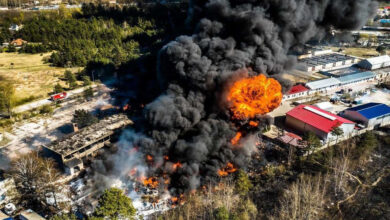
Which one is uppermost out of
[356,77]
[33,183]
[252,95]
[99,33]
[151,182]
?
[99,33]

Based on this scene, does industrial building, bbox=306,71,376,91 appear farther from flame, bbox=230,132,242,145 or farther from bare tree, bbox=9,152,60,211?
bare tree, bbox=9,152,60,211

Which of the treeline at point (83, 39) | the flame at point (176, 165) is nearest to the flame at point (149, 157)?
the flame at point (176, 165)

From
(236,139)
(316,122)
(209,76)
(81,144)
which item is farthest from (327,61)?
(81,144)

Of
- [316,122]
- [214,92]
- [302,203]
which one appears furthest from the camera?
[316,122]

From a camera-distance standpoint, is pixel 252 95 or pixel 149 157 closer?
pixel 149 157

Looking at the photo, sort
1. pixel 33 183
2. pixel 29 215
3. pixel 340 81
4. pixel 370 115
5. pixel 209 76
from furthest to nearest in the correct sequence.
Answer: pixel 340 81, pixel 370 115, pixel 209 76, pixel 33 183, pixel 29 215

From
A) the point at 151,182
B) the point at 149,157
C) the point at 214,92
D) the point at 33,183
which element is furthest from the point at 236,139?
the point at 33,183

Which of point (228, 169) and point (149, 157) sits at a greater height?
point (149, 157)

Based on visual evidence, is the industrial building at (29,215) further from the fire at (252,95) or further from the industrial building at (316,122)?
the industrial building at (316,122)

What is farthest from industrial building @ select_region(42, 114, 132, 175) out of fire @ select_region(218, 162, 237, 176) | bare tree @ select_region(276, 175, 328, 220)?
bare tree @ select_region(276, 175, 328, 220)

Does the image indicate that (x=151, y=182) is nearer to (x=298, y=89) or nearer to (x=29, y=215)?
(x=29, y=215)
